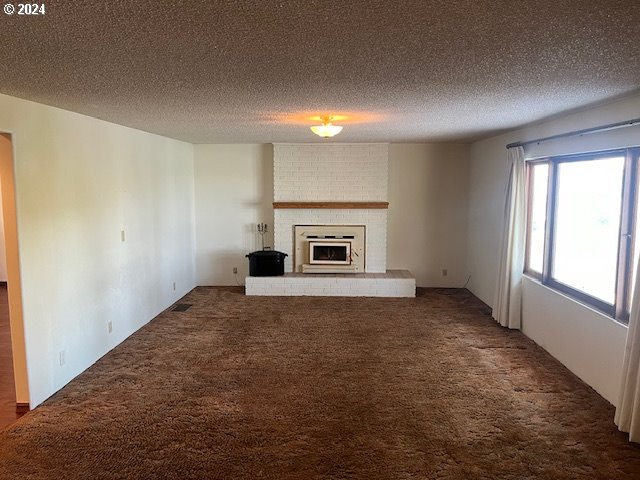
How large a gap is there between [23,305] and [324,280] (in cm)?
428

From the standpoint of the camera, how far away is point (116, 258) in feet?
16.0

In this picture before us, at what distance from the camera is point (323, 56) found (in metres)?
2.18

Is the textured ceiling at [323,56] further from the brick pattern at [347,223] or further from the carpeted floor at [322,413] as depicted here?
the brick pattern at [347,223]

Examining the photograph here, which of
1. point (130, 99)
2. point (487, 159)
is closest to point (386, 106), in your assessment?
point (130, 99)

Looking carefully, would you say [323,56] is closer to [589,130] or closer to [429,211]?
[589,130]

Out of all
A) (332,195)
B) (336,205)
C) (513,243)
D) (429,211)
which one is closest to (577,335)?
(513,243)

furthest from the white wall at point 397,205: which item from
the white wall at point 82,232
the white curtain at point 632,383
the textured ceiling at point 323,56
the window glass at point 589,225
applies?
the white curtain at point 632,383

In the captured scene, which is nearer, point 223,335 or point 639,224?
point 639,224

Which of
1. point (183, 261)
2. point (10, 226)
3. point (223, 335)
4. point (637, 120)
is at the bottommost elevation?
point (223, 335)

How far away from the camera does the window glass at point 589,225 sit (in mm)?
3816

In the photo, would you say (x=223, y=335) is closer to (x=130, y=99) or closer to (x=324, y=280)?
(x=324, y=280)

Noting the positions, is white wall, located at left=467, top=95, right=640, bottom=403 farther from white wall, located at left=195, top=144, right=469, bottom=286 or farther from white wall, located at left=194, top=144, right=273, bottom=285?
white wall, located at left=194, top=144, right=273, bottom=285

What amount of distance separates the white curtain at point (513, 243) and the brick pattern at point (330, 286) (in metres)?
1.77

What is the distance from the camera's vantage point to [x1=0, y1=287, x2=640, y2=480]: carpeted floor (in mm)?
2752
